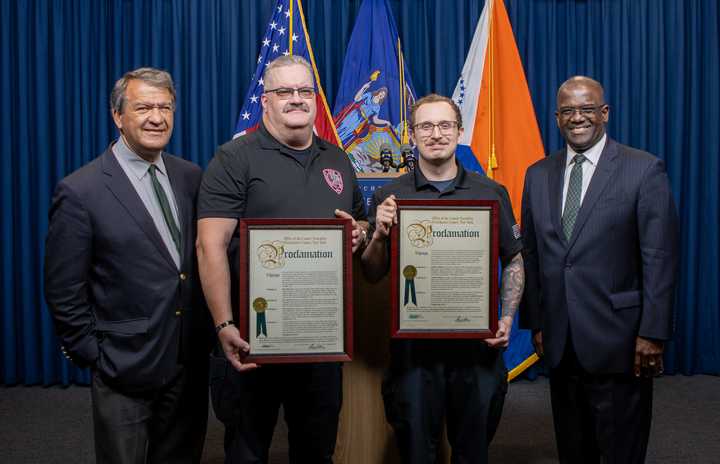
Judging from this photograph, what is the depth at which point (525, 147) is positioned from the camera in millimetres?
4383

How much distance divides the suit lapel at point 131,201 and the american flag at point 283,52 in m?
2.37

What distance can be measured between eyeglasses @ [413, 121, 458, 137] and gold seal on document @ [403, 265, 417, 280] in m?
0.46

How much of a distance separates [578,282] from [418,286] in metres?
0.69

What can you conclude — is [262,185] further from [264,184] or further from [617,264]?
[617,264]

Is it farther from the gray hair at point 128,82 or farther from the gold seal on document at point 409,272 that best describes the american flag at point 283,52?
the gold seal on document at point 409,272

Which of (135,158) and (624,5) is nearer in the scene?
(135,158)

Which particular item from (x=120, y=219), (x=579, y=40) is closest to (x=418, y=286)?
(x=120, y=219)

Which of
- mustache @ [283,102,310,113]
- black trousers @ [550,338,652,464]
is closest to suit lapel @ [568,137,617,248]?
black trousers @ [550,338,652,464]

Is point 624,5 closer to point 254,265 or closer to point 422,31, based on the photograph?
point 422,31

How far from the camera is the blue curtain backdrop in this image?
457cm

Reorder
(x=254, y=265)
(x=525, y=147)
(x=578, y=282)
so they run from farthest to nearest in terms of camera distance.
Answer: (x=525, y=147) < (x=578, y=282) < (x=254, y=265)

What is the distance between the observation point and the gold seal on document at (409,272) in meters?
2.05

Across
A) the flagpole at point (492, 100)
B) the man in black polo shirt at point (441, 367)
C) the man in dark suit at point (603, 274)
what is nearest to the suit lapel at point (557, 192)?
the man in dark suit at point (603, 274)

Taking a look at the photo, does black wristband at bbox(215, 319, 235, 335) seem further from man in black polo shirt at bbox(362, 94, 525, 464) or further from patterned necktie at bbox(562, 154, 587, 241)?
patterned necktie at bbox(562, 154, 587, 241)
